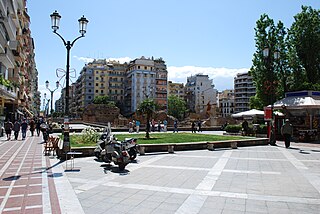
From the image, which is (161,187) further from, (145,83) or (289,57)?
(145,83)

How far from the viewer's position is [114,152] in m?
10.2

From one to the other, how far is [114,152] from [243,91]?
371ft

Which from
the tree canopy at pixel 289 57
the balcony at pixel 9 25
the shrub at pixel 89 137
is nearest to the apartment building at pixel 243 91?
the tree canopy at pixel 289 57

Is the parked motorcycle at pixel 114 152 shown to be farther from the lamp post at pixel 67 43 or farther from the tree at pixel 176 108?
the tree at pixel 176 108

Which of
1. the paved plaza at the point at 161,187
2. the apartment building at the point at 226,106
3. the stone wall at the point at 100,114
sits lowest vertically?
the paved plaza at the point at 161,187

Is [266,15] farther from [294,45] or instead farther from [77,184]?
[77,184]

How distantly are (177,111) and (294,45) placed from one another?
63.4 meters

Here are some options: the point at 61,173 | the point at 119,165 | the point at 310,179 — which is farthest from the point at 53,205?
the point at 310,179

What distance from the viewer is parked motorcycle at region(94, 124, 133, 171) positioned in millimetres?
9875

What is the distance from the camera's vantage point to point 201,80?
4934 inches

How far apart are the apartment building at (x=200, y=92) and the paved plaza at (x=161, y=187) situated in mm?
112781

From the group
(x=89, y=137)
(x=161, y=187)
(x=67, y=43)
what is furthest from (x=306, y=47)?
(x=161, y=187)

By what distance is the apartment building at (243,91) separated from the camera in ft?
379

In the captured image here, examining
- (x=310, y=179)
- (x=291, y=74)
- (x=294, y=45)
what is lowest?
(x=310, y=179)
